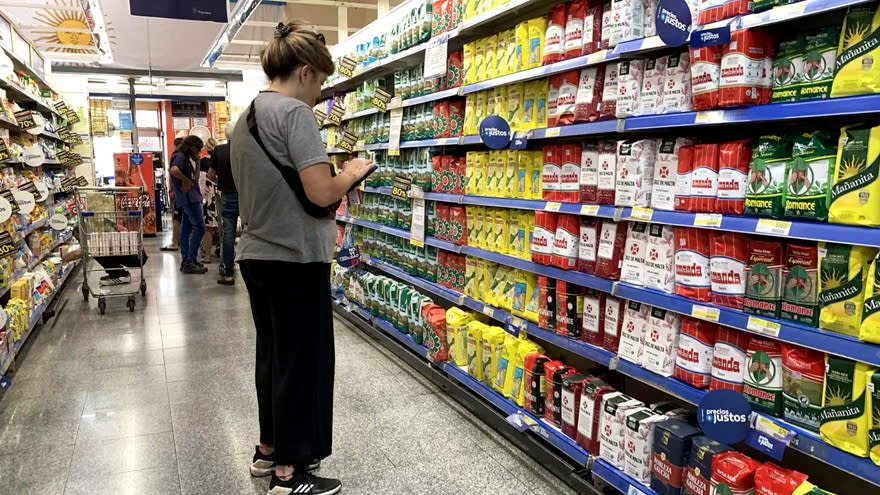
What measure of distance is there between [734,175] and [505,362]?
5.15ft

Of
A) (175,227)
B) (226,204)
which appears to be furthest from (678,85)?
(175,227)

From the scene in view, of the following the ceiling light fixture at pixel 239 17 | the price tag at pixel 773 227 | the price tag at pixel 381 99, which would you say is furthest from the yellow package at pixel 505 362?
the ceiling light fixture at pixel 239 17

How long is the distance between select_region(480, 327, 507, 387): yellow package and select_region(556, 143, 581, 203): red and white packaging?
2.84 ft

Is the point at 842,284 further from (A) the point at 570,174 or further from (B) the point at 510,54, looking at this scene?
(B) the point at 510,54

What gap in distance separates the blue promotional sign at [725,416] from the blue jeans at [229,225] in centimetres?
591

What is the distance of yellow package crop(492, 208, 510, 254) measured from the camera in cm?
332

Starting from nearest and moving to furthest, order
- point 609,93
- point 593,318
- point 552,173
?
1. point 609,93
2. point 593,318
3. point 552,173

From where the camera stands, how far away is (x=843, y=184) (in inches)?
67.1

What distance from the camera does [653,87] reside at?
2.29m

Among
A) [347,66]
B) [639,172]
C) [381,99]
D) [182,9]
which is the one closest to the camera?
[639,172]

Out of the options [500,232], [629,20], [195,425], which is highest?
[629,20]

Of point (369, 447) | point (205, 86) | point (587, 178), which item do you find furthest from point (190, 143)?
point (205, 86)

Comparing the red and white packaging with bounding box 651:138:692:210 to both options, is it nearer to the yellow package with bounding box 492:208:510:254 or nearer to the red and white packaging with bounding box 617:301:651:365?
the red and white packaging with bounding box 617:301:651:365

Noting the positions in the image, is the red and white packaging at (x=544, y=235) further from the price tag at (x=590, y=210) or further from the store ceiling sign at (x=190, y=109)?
the store ceiling sign at (x=190, y=109)
